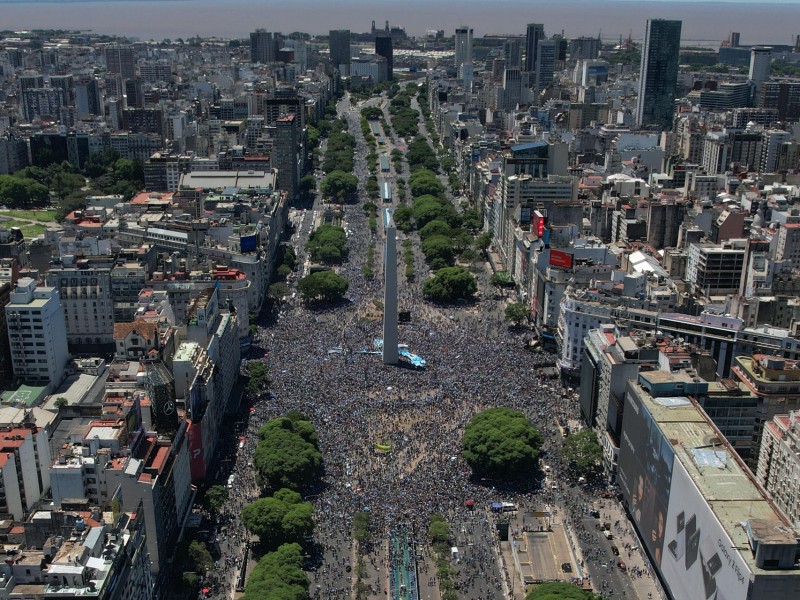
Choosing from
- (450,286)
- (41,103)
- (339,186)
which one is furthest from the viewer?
(41,103)

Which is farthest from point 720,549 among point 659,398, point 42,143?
point 42,143

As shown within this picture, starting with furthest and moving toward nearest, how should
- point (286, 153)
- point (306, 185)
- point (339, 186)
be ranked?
point (306, 185) → point (339, 186) → point (286, 153)

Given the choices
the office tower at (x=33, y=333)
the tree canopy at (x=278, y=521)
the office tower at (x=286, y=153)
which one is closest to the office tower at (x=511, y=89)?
the office tower at (x=286, y=153)

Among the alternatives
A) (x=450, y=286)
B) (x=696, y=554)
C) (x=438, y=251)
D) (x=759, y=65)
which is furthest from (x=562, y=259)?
(x=759, y=65)

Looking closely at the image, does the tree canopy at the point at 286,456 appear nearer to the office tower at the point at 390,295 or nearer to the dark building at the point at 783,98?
the office tower at the point at 390,295

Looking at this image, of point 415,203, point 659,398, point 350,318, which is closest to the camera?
point 659,398

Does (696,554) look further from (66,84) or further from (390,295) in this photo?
(66,84)

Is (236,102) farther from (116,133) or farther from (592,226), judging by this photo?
(592,226)

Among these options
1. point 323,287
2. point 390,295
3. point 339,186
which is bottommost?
point 323,287
